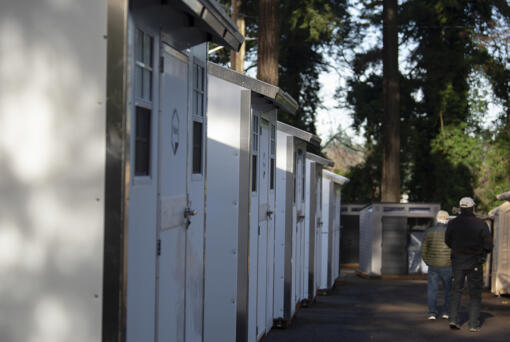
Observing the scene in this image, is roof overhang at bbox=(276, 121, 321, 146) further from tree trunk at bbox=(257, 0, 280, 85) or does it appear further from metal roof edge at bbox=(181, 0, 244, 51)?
metal roof edge at bbox=(181, 0, 244, 51)

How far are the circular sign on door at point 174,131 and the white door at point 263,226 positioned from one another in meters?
5.02

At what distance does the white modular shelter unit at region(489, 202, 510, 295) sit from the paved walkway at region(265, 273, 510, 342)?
0.40m

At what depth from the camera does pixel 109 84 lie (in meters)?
4.49

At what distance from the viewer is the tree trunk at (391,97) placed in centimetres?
2886

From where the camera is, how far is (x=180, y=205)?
21.4 feet

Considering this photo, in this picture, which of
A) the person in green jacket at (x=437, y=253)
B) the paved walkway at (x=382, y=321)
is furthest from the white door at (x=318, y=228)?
the person in green jacket at (x=437, y=253)

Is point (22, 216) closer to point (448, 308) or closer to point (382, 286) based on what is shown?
point (448, 308)

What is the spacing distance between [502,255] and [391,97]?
10.6 metres

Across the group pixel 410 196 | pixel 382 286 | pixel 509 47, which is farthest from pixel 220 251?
pixel 410 196

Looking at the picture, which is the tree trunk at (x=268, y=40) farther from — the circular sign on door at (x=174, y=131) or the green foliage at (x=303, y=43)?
the circular sign on door at (x=174, y=131)

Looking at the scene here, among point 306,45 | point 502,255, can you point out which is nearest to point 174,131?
point 502,255

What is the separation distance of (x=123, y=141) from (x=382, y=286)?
20.7 meters

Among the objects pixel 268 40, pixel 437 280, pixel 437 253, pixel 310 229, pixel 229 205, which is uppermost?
pixel 268 40

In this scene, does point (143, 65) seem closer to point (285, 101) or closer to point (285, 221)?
point (285, 101)
